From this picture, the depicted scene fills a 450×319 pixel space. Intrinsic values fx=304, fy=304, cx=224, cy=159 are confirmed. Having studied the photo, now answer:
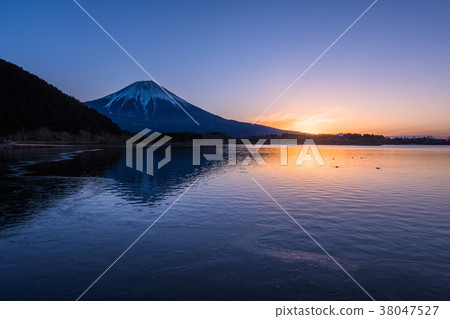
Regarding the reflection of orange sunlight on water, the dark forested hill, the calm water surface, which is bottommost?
the calm water surface

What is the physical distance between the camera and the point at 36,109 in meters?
94.4

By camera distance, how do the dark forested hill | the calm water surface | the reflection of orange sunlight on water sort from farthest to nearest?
the dark forested hill < the reflection of orange sunlight on water < the calm water surface

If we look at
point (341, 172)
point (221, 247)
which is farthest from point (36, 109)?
point (221, 247)

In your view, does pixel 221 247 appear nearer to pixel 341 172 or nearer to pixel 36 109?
pixel 341 172

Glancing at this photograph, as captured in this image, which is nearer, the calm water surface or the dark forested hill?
the calm water surface

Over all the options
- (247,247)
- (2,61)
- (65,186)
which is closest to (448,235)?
(247,247)

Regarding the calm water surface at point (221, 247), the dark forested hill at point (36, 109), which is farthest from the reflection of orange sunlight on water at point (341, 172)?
the dark forested hill at point (36, 109)

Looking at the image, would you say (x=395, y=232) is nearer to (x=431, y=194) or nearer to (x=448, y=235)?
(x=448, y=235)

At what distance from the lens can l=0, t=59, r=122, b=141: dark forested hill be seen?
8381 centimetres

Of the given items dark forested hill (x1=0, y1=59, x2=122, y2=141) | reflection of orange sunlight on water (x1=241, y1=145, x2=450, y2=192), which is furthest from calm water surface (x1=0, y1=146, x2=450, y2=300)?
dark forested hill (x1=0, y1=59, x2=122, y2=141)

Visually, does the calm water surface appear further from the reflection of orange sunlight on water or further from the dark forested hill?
the dark forested hill

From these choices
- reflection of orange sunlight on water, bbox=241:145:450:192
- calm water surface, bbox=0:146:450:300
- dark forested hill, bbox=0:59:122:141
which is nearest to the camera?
calm water surface, bbox=0:146:450:300

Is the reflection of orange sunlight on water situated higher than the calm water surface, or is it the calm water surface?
the reflection of orange sunlight on water

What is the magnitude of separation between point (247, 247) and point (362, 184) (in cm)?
1574
